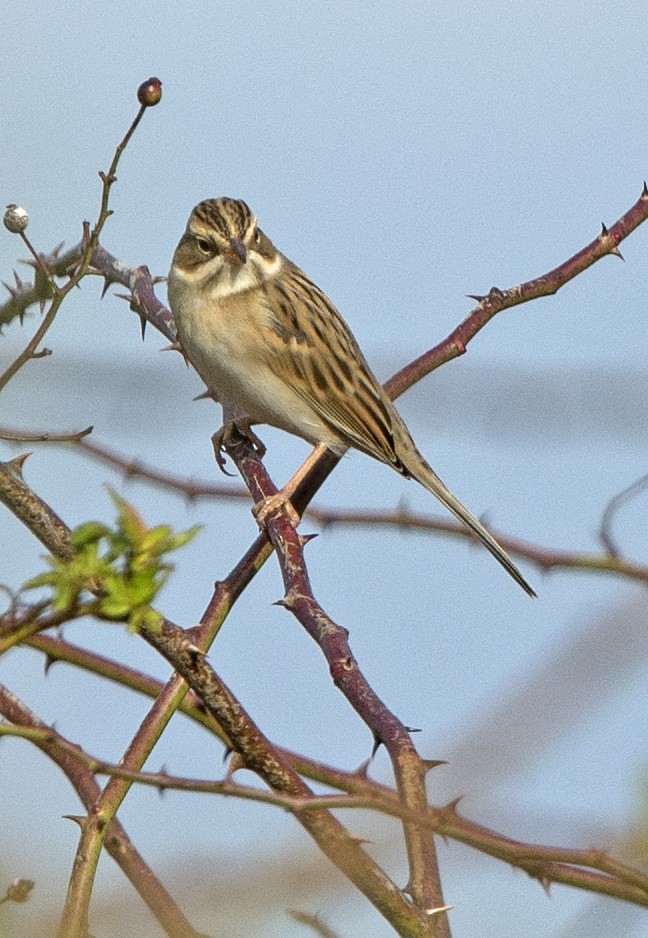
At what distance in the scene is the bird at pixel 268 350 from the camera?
5695 mm

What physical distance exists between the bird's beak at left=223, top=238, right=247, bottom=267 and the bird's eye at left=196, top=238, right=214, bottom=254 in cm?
8

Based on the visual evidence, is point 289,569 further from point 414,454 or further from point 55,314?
point 414,454

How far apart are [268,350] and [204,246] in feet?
1.78

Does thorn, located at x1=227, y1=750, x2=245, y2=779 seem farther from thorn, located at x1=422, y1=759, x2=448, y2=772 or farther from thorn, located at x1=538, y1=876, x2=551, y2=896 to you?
thorn, located at x1=538, y1=876, x2=551, y2=896

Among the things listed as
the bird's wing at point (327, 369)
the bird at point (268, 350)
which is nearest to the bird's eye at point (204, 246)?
the bird at point (268, 350)

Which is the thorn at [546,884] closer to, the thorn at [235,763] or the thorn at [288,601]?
the thorn at [235,763]

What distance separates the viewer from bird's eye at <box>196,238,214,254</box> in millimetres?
6008

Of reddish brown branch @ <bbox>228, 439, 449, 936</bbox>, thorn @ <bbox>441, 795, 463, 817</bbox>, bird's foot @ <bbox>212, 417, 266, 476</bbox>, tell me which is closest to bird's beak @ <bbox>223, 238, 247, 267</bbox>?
bird's foot @ <bbox>212, 417, 266, 476</bbox>

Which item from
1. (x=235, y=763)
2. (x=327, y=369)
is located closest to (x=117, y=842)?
(x=235, y=763)

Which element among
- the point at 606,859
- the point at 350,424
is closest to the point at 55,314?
the point at 606,859

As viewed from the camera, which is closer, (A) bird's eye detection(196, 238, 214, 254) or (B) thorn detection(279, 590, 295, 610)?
(B) thorn detection(279, 590, 295, 610)

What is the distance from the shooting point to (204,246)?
6.04 metres

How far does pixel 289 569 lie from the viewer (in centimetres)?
291

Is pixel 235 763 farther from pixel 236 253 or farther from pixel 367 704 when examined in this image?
pixel 236 253
